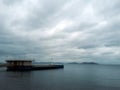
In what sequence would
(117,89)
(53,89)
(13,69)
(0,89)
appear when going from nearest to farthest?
(0,89) → (53,89) → (117,89) → (13,69)

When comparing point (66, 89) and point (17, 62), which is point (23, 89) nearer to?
point (66, 89)

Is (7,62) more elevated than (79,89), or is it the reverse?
(7,62)

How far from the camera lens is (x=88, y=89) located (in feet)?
149

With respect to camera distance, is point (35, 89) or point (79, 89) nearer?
point (35, 89)

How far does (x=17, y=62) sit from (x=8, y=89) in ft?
256

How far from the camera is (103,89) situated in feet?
152

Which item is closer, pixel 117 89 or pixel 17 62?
pixel 117 89

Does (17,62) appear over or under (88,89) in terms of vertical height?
over

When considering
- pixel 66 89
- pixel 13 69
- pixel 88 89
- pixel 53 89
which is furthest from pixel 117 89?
pixel 13 69

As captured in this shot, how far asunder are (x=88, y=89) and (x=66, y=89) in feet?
19.3

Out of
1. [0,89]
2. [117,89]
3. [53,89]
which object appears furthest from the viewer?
[117,89]

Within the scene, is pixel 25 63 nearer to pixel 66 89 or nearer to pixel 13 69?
pixel 13 69

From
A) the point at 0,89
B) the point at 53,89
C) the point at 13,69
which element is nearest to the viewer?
the point at 0,89

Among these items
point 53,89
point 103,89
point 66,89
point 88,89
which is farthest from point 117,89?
point 53,89
